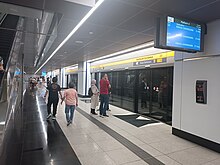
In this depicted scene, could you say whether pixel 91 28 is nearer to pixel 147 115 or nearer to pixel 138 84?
pixel 138 84

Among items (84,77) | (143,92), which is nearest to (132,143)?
(143,92)

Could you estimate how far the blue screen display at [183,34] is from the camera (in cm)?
297

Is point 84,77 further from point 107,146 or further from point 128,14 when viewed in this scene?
point 128,14

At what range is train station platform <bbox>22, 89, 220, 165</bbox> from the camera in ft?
9.32

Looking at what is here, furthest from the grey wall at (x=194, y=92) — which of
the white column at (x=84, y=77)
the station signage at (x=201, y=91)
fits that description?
the white column at (x=84, y=77)

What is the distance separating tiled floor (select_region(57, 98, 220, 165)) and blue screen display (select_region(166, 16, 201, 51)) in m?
2.12

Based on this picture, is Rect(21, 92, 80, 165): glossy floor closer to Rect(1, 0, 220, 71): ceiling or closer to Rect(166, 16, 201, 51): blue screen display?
Rect(1, 0, 220, 71): ceiling

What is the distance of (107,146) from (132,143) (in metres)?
0.60

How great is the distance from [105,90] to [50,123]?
88.0 inches

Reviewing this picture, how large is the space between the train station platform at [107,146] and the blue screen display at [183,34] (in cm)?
213

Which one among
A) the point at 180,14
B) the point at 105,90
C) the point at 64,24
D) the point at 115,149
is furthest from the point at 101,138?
the point at 180,14

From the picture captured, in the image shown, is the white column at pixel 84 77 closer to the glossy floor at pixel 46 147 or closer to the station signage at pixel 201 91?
the glossy floor at pixel 46 147

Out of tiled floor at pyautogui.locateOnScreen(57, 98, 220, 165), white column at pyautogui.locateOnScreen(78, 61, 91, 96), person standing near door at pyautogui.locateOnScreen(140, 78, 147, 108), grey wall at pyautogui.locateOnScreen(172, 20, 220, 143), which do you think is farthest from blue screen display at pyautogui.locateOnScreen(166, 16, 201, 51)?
white column at pyautogui.locateOnScreen(78, 61, 91, 96)

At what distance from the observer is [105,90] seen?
6.09 m
